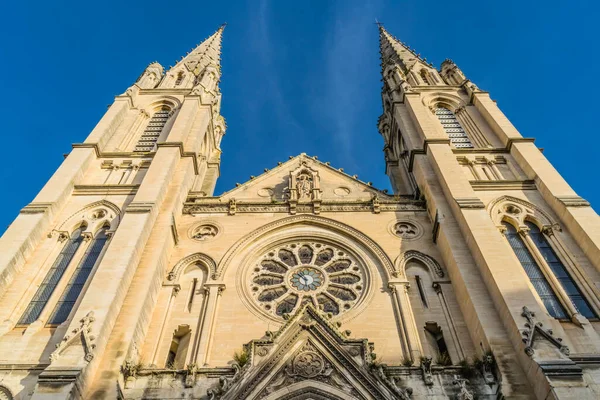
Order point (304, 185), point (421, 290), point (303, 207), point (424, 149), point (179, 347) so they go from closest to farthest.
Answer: point (179, 347) < point (421, 290) < point (303, 207) < point (304, 185) < point (424, 149)

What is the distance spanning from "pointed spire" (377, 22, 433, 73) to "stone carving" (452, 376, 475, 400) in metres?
22.2

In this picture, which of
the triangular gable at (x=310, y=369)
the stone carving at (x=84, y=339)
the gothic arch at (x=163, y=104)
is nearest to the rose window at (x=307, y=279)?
the triangular gable at (x=310, y=369)

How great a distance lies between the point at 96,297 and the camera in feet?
42.4

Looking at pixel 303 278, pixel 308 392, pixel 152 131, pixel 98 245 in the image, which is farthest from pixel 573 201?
pixel 152 131

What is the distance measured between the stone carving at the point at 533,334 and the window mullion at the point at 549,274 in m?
2.51

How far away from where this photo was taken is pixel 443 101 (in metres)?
26.2

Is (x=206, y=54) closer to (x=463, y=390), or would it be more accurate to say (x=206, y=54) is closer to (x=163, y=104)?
(x=163, y=104)

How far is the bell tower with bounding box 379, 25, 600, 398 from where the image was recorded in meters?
12.0

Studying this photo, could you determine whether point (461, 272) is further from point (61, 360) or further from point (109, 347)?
point (61, 360)

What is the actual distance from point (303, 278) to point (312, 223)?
2724 millimetres

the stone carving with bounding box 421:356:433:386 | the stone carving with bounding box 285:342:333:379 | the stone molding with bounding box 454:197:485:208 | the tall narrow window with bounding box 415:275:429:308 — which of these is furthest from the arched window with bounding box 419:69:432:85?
the stone carving with bounding box 285:342:333:379

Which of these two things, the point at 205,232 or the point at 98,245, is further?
the point at 205,232

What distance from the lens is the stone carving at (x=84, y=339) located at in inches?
442

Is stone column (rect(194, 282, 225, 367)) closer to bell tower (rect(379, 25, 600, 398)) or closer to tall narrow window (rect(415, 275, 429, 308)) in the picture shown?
tall narrow window (rect(415, 275, 429, 308))
